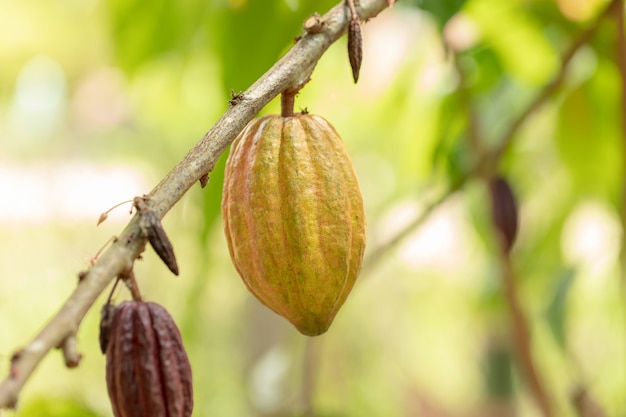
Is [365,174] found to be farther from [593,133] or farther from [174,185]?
[174,185]

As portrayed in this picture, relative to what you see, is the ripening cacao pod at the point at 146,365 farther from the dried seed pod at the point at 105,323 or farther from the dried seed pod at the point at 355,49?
the dried seed pod at the point at 355,49

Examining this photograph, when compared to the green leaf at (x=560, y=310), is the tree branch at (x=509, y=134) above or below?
above

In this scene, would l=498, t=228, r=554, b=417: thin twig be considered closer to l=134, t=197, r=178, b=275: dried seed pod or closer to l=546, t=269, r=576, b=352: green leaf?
l=546, t=269, r=576, b=352: green leaf

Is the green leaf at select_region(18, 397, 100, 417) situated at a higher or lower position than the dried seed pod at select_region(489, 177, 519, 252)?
higher

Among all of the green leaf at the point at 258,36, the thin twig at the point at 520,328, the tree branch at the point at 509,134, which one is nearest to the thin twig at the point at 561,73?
the tree branch at the point at 509,134

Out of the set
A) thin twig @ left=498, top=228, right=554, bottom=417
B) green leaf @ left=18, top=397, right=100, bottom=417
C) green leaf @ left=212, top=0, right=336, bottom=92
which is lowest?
thin twig @ left=498, top=228, right=554, bottom=417

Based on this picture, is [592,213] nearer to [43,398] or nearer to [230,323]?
[43,398]

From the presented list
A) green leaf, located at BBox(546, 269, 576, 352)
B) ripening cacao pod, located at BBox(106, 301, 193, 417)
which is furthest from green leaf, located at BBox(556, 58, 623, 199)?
ripening cacao pod, located at BBox(106, 301, 193, 417)
